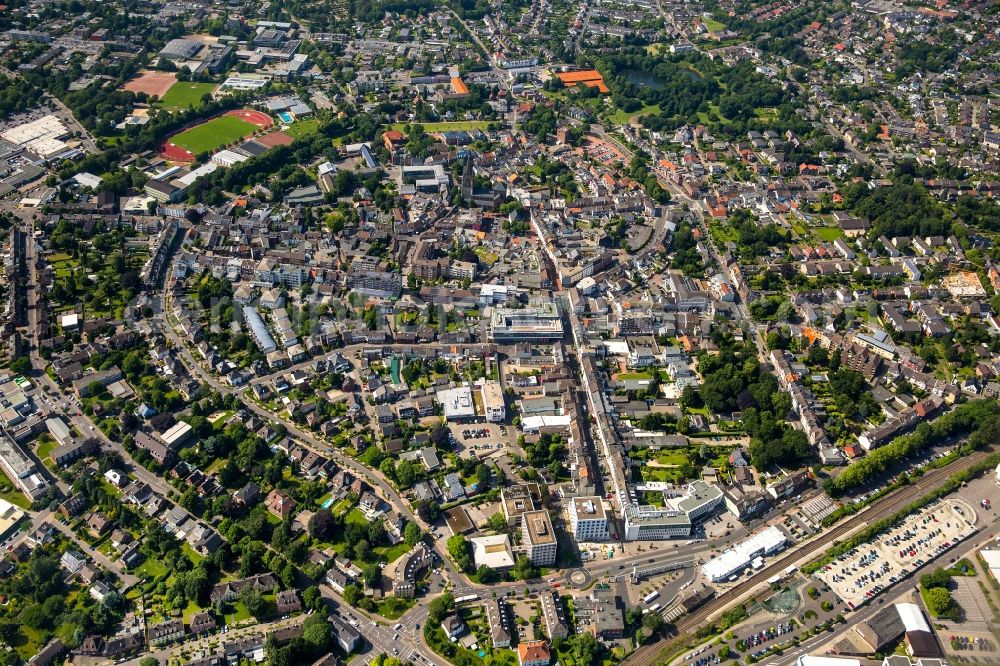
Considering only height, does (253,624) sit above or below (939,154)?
below

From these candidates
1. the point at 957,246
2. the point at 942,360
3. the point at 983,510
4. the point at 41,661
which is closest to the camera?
the point at 41,661

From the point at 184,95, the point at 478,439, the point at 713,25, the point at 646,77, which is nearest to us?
the point at 478,439

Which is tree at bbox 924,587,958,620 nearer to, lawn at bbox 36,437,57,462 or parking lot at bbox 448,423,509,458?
parking lot at bbox 448,423,509,458

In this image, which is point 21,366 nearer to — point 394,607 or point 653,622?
point 394,607

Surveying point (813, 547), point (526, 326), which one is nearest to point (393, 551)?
point (526, 326)

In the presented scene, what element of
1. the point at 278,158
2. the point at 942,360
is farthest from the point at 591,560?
the point at 278,158

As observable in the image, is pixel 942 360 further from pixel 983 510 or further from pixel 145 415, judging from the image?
pixel 145 415
